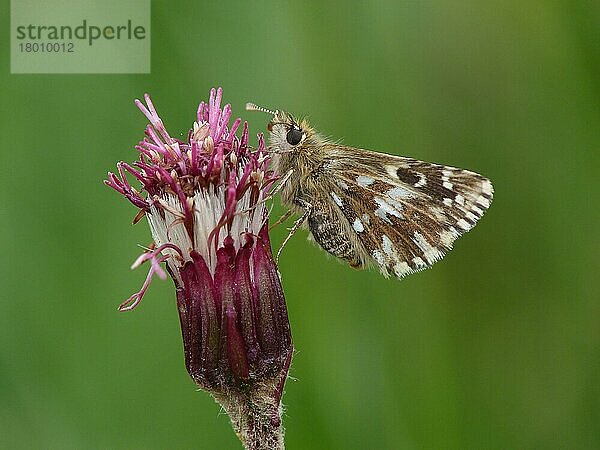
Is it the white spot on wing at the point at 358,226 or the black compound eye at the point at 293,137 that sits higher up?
the black compound eye at the point at 293,137

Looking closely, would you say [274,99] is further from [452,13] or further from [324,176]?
[324,176]

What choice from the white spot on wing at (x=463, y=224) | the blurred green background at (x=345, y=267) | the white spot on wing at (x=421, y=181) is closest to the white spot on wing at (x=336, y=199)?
the white spot on wing at (x=421, y=181)

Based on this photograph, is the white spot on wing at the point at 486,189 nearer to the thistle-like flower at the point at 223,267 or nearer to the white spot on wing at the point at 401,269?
the white spot on wing at the point at 401,269

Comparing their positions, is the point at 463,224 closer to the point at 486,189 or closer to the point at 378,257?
the point at 486,189

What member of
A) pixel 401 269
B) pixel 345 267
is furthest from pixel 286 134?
pixel 345 267

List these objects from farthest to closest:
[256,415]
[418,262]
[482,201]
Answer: [482,201], [418,262], [256,415]

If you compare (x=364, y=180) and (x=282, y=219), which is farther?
(x=364, y=180)

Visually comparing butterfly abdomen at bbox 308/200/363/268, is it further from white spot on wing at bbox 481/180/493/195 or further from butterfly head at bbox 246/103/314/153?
white spot on wing at bbox 481/180/493/195
